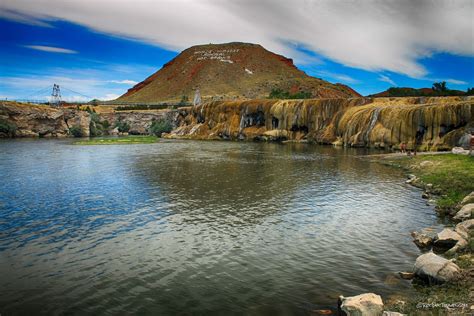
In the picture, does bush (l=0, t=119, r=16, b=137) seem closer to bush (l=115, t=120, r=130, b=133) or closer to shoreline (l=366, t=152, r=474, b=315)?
bush (l=115, t=120, r=130, b=133)

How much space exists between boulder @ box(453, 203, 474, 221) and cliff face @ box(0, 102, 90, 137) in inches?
5028

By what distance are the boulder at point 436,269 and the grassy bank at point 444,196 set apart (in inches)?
10.1

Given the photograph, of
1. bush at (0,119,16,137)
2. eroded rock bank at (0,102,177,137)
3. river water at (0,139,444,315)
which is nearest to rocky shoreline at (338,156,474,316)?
river water at (0,139,444,315)

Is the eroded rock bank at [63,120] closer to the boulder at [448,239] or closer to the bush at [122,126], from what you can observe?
the bush at [122,126]

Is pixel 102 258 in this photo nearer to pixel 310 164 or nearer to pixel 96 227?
pixel 96 227

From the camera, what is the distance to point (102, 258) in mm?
17750

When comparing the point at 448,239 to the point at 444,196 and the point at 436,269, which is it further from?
the point at 444,196

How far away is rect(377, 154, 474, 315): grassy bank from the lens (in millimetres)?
12367

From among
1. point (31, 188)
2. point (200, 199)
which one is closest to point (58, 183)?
point (31, 188)

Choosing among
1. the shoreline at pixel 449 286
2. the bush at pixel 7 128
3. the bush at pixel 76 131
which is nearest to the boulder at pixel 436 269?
the shoreline at pixel 449 286

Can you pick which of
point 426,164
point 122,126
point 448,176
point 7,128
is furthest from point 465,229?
point 122,126

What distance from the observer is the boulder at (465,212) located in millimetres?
22583

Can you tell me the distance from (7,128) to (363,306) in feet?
424

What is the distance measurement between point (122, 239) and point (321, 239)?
10.9m
